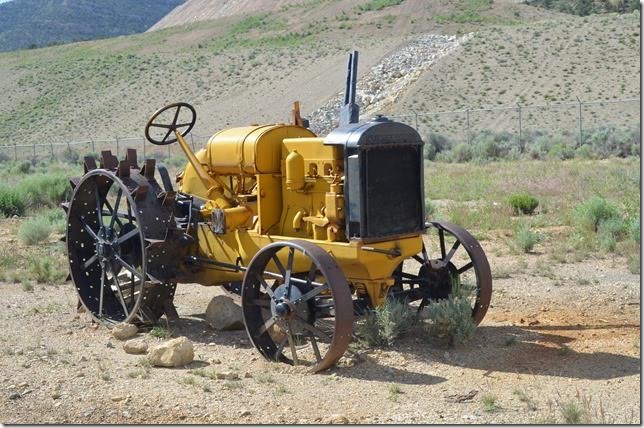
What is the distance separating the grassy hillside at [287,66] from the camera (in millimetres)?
55438

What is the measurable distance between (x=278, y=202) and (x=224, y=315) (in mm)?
1331

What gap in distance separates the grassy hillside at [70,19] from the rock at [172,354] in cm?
14283

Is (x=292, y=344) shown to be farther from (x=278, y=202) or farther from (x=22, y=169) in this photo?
(x=22, y=169)

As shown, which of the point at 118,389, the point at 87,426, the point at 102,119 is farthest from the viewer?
the point at 102,119

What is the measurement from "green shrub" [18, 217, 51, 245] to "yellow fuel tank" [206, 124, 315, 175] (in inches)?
285

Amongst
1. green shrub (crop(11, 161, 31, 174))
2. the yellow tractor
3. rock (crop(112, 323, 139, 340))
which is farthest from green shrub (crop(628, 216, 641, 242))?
green shrub (crop(11, 161, 31, 174))

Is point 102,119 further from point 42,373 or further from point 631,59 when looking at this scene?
point 42,373

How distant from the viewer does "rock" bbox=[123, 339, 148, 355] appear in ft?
27.4

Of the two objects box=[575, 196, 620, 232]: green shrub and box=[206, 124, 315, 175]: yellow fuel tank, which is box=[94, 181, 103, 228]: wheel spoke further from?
box=[575, 196, 620, 232]: green shrub

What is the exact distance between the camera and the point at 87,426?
6320mm

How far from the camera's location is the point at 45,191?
71.1 feet

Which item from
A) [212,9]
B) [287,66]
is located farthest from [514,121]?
[212,9]

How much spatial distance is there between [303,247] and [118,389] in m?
1.83

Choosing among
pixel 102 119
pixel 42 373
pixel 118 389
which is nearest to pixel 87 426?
pixel 118 389
